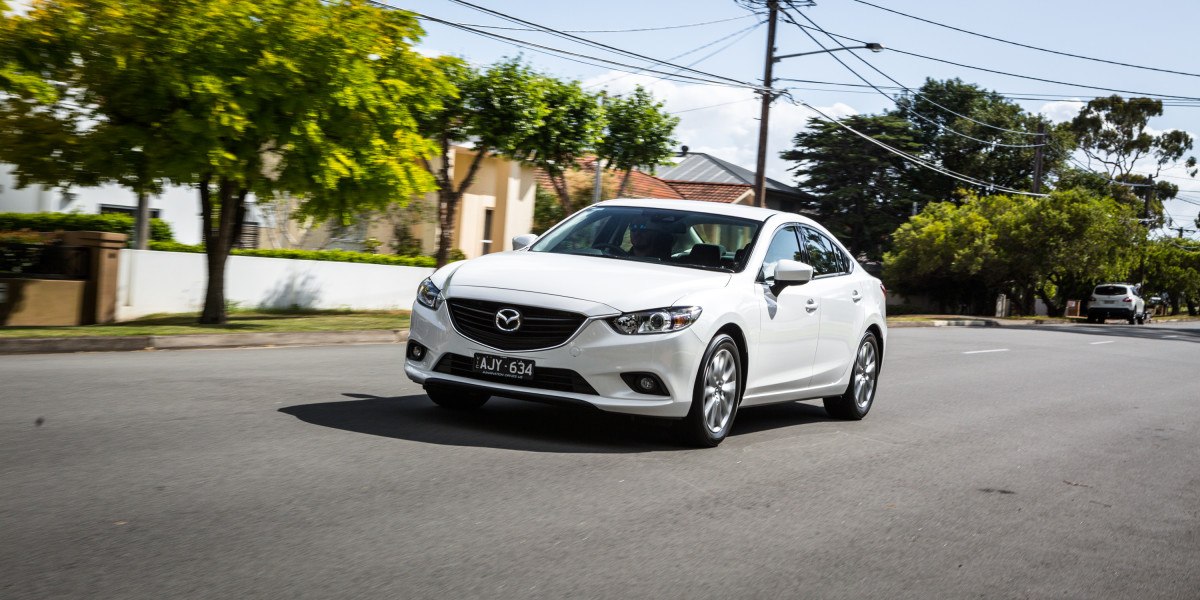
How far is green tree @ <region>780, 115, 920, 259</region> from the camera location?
193 ft

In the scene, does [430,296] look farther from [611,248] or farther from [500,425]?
[611,248]

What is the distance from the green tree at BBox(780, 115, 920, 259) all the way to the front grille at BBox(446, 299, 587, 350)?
5338 centimetres

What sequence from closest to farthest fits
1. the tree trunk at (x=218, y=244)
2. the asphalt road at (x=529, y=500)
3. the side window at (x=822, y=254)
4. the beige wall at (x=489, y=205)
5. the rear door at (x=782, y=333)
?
the asphalt road at (x=529, y=500)
the rear door at (x=782, y=333)
the side window at (x=822, y=254)
the tree trunk at (x=218, y=244)
the beige wall at (x=489, y=205)

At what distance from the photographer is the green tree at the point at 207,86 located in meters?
13.5

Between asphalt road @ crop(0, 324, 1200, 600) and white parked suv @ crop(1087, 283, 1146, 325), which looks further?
white parked suv @ crop(1087, 283, 1146, 325)

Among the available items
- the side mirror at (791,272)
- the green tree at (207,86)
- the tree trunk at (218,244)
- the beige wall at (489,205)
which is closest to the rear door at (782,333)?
the side mirror at (791,272)

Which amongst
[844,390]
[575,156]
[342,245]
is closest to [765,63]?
[575,156]

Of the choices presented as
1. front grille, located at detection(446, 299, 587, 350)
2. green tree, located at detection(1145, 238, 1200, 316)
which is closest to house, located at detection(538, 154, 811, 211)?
front grille, located at detection(446, 299, 587, 350)

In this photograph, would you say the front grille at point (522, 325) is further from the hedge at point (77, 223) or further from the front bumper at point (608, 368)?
the hedge at point (77, 223)

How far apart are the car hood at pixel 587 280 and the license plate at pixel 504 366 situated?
15.3 inches

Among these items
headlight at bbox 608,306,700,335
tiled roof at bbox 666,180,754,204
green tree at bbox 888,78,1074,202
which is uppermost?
green tree at bbox 888,78,1074,202

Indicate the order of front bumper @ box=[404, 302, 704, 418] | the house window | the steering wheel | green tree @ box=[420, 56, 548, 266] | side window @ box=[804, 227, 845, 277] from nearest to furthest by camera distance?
front bumper @ box=[404, 302, 704, 418]
the steering wheel
side window @ box=[804, 227, 845, 277]
green tree @ box=[420, 56, 548, 266]
the house window

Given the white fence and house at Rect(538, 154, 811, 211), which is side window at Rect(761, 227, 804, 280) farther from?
house at Rect(538, 154, 811, 211)

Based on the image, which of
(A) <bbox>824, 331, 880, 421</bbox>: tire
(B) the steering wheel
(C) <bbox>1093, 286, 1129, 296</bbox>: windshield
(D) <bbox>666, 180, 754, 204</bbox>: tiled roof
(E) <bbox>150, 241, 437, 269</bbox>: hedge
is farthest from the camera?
(C) <bbox>1093, 286, 1129, 296</bbox>: windshield
